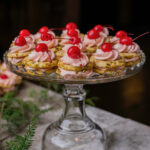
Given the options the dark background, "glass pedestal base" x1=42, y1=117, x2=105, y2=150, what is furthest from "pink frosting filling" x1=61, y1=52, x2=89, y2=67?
the dark background

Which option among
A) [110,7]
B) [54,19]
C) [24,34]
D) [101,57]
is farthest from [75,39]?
[110,7]

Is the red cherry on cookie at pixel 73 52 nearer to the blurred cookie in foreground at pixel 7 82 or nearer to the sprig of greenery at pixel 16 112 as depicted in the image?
the sprig of greenery at pixel 16 112

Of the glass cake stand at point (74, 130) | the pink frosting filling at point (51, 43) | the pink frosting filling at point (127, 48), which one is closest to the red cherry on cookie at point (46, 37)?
the pink frosting filling at point (51, 43)

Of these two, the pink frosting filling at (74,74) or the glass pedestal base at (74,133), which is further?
the glass pedestal base at (74,133)

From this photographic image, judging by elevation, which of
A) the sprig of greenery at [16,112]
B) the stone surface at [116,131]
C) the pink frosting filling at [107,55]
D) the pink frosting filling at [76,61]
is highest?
the pink frosting filling at [107,55]

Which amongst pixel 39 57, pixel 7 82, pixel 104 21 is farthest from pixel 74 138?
pixel 104 21

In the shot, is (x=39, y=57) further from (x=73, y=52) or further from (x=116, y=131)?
(x=116, y=131)
